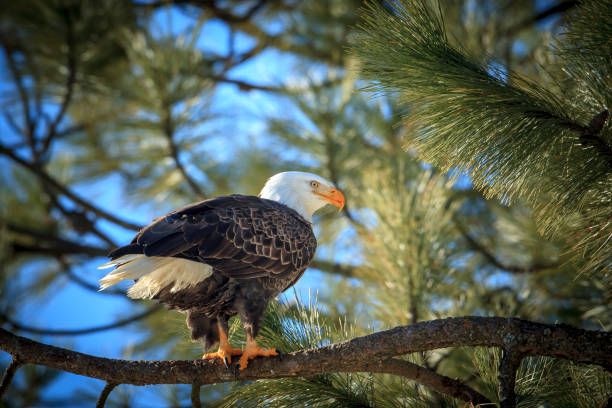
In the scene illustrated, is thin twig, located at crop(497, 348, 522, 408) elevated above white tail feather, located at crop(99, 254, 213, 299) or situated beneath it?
situated beneath

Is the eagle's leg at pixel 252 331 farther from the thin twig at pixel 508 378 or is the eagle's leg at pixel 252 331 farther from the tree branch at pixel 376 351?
the thin twig at pixel 508 378

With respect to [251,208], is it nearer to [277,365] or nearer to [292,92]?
[277,365]

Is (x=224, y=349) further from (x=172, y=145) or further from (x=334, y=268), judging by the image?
(x=172, y=145)

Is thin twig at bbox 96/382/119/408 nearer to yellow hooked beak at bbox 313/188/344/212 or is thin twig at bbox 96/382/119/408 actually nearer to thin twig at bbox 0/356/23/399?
thin twig at bbox 0/356/23/399

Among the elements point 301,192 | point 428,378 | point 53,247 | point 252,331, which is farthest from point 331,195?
point 53,247

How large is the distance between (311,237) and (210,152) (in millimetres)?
3001

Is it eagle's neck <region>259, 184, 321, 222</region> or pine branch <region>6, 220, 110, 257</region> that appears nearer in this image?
eagle's neck <region>259, 184, 321, 222</region>

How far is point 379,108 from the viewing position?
5.28 metres

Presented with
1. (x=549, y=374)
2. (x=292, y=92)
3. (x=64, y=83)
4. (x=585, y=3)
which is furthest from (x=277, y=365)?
(x=64, y=83)

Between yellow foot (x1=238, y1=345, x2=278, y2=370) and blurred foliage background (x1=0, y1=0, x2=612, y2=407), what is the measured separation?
0.40ft

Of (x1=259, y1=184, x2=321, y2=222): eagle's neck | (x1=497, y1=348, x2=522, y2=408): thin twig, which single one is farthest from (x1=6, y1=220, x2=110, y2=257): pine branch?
(x1=497, y1=348, x2=522, y2=408): thin twig

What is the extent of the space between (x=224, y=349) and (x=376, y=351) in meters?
0.95

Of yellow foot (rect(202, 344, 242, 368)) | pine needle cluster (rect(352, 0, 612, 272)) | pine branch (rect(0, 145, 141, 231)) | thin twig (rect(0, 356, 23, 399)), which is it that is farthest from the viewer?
pine branch (rect(0, 145, 141, 231))

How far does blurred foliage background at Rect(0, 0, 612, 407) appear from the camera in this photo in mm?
2057
